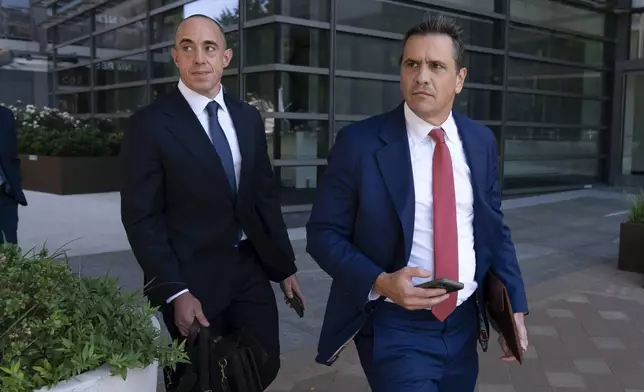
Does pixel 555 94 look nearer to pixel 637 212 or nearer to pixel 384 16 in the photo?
pixel 384 16

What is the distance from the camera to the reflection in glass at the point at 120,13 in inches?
546

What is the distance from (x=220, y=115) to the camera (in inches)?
109

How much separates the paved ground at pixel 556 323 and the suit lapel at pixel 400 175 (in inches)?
78.6

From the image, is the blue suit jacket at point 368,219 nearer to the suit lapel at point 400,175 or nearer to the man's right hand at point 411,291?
the suit lapel at point 400,175

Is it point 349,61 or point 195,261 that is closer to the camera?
point 195,261

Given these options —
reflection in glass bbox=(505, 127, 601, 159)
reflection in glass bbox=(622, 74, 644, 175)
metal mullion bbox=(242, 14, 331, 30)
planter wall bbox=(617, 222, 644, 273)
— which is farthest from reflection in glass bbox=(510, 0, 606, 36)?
planter wall bbox=(617, 222, 644, 273)

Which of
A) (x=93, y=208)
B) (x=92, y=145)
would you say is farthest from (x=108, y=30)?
(x=93, y=208)

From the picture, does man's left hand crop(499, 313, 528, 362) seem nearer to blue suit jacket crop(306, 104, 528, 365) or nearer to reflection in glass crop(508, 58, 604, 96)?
blue suit jacket crop(306, 104, 528, 365)

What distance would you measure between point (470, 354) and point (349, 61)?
8.42 meters

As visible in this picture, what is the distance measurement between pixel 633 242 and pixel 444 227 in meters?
5.45

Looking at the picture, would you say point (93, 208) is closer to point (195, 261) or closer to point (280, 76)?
→ point (280, 76)

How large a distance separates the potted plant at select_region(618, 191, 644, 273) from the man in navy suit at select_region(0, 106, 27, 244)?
5825mm

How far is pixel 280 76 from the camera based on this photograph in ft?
31.4

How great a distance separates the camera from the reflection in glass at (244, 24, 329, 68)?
9.49 m
